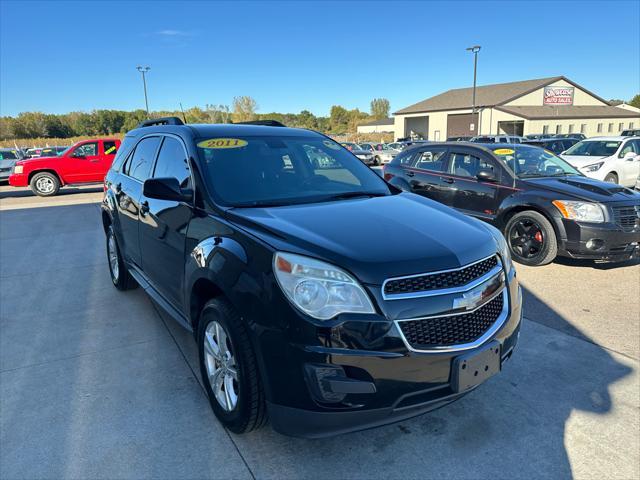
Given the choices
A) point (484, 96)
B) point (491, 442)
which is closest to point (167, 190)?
point (491, 442)

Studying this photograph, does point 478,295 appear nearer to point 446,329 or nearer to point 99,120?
point 446,329

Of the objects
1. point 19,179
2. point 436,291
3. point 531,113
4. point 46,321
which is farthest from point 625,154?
point 531,113

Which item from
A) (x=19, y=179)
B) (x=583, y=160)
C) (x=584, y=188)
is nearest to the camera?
(x=584, y=188)

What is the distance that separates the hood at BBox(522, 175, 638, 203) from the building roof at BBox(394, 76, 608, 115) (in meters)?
48.9

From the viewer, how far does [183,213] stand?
3088mm

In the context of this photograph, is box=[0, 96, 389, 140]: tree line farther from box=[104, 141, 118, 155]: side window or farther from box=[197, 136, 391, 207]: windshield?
box=[197, 136, 391, 207]: windshield

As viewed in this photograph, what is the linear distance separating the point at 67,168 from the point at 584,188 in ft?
53.0

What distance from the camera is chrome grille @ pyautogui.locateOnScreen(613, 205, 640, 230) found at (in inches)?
217

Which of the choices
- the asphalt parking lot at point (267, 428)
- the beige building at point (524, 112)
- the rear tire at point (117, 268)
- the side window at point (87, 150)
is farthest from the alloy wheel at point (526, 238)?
the beige building at point (524, 112)

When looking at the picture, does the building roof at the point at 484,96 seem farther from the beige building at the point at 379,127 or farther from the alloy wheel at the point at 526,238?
the alloy wheel at the point at 526,238

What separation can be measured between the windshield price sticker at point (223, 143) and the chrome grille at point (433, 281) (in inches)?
72.7

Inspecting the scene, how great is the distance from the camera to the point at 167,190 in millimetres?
3012

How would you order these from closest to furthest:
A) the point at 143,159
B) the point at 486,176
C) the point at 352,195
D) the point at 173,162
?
1. the point at 352,195
2. the point at 173,162
3. the point at 143,159
4. the point at 486,176

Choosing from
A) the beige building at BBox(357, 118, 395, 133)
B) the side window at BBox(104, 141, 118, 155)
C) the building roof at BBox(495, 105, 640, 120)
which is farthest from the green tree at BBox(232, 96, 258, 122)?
the side window at BBox(104, 141, 118, 155)
